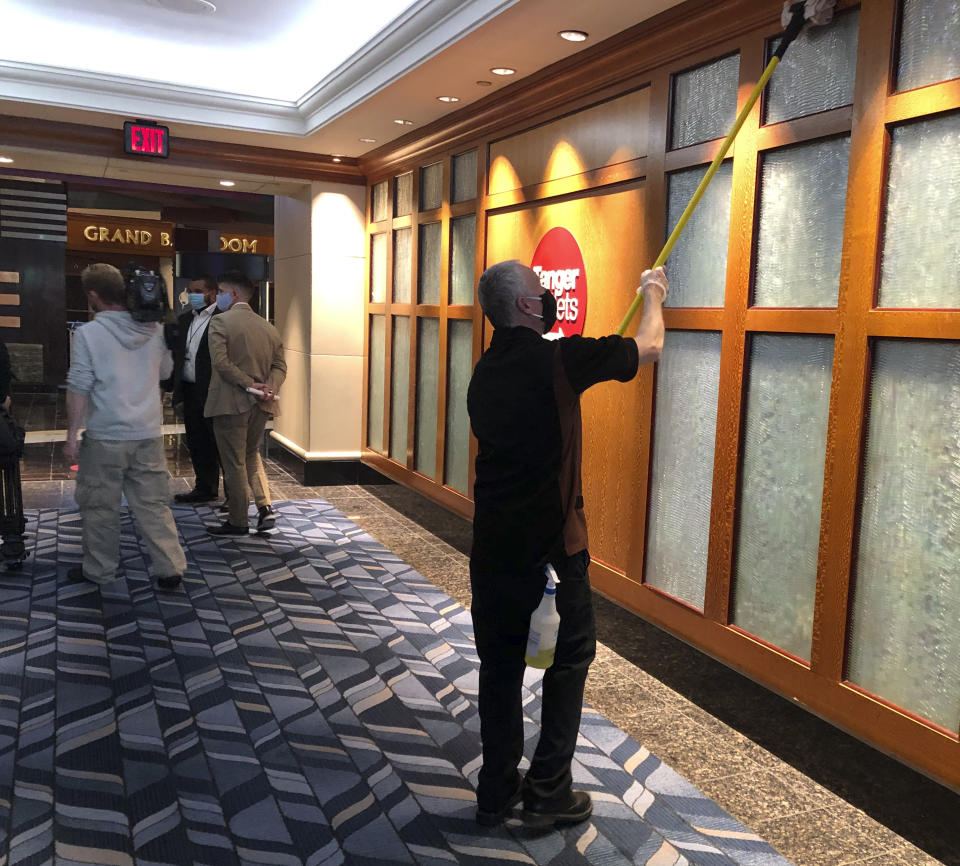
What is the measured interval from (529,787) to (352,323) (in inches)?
212

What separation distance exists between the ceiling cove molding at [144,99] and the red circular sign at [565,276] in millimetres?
2679

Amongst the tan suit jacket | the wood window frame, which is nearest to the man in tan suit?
the tan suit jacket

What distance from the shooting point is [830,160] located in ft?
9.30

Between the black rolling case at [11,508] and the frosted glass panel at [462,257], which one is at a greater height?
the frosted glass panel at [462,257]

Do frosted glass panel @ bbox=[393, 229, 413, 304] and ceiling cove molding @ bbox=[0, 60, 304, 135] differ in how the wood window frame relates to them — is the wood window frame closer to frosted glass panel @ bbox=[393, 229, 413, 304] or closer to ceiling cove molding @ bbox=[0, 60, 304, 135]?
frosted glass panel @ bbox=[393, 229, 413, 304]

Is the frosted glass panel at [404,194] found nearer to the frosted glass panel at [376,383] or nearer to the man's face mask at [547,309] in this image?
the frosted glass panel at [376,383]

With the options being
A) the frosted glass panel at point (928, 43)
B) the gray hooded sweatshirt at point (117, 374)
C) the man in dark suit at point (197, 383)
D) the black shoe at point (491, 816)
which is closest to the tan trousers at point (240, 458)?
the man in dark suit at point (197, 383)

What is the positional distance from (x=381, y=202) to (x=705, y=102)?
3.99 meters

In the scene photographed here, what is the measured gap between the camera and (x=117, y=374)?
4043mm

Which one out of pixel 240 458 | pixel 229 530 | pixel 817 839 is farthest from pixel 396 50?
pixel 817 839

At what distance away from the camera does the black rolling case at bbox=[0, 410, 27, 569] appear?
4.53 m

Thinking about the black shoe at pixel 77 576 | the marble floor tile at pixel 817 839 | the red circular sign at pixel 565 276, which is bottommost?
the marble floor tile at pixel 817 839

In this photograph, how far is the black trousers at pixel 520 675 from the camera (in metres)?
2.35

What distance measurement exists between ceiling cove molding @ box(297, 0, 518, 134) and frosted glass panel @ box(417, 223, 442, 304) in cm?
98
